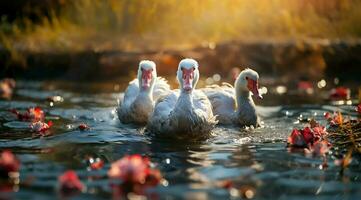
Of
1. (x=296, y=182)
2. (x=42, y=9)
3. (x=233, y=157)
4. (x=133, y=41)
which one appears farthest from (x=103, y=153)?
(x=42, y=9)

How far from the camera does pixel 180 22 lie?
51.1 ft

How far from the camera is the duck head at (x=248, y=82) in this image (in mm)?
9086

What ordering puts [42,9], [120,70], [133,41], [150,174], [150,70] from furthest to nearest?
[42,9] < [133,41] < [120,70] < [150,70] < [150,174]

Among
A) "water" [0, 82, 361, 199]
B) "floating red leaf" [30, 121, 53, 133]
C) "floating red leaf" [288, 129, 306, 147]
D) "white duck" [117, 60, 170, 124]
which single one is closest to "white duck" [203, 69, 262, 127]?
"water" [0, 82, 361, 199]

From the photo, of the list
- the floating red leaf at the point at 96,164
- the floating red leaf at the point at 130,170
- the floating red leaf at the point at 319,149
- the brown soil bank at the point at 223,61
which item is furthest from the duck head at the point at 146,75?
the brown soil bank at the point at 223,61

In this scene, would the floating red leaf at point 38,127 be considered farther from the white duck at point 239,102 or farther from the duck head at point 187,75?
the white duck at point 239,102

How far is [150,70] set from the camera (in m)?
9.00

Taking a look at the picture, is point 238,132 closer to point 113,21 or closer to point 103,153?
point 103,153

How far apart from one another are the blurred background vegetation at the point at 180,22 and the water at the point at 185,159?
547 centimetres

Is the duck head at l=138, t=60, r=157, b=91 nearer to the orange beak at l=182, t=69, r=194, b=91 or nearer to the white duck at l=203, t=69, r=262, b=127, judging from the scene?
the white duck at l=203, t=69, r=262, b=127

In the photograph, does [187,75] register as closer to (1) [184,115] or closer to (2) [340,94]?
(1) [184,115]

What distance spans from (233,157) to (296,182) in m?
1.04

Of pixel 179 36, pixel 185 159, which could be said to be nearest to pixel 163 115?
pixel 185 159

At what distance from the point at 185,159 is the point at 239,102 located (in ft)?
9.49
